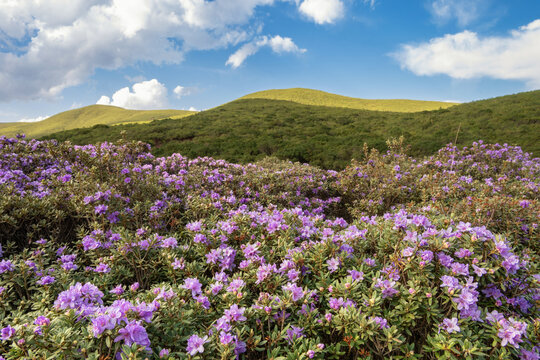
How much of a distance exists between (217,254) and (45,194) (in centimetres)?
358

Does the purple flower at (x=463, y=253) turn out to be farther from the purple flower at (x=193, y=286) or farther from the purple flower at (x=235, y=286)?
the purple flower at (x=193, y=286)

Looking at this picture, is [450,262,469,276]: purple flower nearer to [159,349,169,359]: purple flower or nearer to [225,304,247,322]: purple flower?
[225,304,247,322]: purple flower

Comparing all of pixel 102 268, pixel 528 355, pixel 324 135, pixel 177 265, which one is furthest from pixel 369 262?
pixel 324 135

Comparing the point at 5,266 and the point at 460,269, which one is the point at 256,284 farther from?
A: the point at 5,266

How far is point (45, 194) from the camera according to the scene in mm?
4500

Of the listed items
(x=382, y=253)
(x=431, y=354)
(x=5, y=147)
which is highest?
(x=5, y=147)

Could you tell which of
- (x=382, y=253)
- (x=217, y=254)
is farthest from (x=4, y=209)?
(x=382, y=253)

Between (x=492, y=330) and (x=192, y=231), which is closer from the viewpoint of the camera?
(x=492, y=330)

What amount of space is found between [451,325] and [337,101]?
2165 inches

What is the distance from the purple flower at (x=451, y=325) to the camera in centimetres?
188

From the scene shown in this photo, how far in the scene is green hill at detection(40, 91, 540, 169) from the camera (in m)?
14.4

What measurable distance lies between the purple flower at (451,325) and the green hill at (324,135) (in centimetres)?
1088

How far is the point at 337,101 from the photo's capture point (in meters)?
53.2

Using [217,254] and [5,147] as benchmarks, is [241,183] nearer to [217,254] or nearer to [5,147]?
[217,254]
